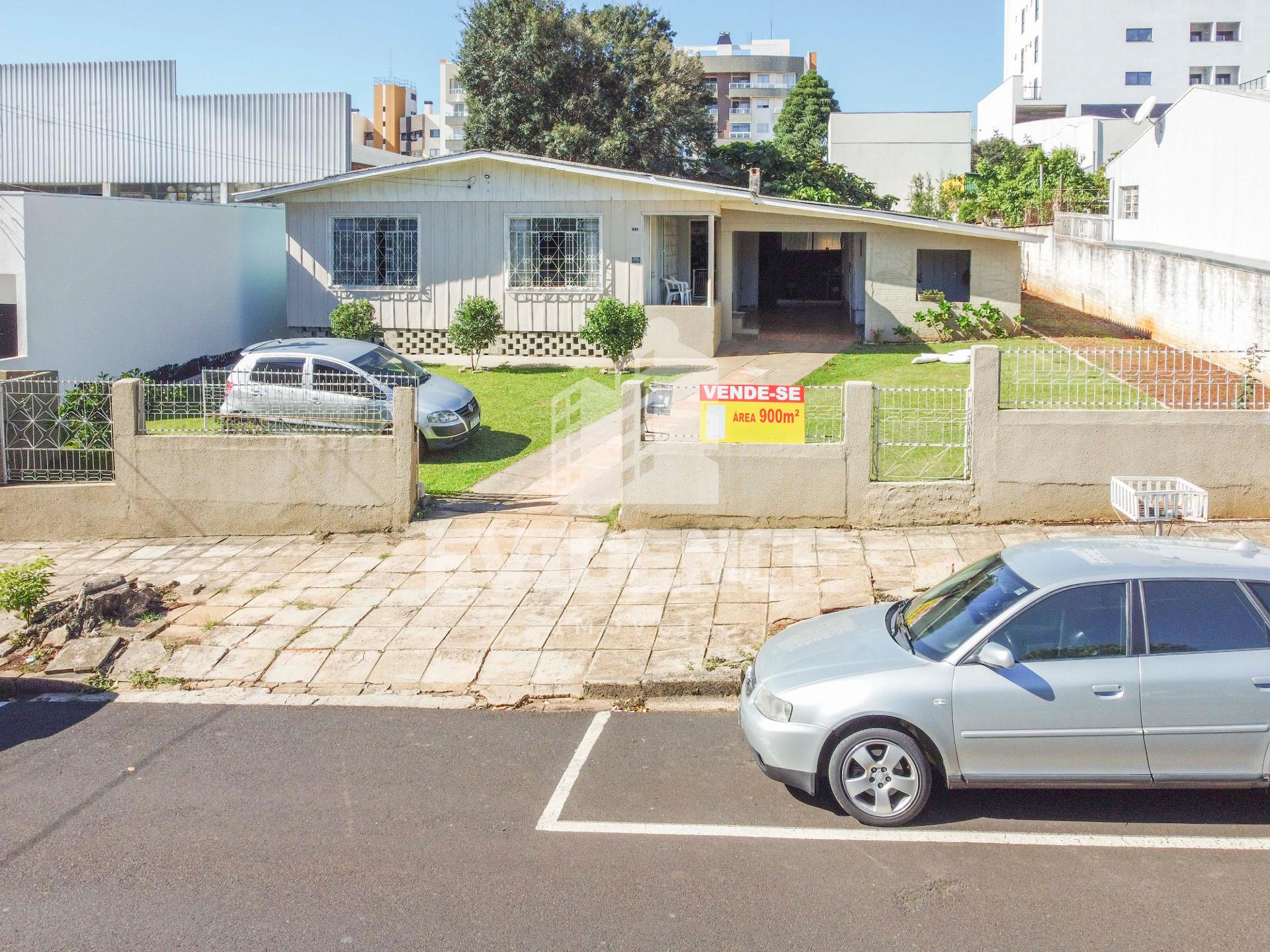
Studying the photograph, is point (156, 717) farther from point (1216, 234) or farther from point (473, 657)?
point (1216, 234)

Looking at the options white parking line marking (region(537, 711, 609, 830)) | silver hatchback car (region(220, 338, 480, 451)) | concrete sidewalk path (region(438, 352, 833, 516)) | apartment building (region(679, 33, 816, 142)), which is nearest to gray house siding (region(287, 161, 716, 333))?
concrete sidewalk path (region(438, 352, 833, 516))

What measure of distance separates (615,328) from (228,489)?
933 centimetres

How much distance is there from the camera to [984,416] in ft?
38.0

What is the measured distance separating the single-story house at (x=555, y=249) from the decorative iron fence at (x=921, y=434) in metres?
11.0

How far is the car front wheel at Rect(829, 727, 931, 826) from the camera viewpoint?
6.09m

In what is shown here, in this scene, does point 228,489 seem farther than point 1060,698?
Yes

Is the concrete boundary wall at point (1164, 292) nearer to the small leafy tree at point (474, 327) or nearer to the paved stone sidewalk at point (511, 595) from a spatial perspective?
the paved stone sidewalk at point (511, 595)

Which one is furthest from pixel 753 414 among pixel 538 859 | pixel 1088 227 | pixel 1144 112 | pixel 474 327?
pixel 1144 112

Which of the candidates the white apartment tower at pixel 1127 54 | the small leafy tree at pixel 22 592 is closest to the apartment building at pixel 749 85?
the white apartment tower at pixel 1127 54

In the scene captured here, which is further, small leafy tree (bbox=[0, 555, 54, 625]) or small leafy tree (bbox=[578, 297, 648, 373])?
small leafy tree (bbox=[578, 297, 648, 373])

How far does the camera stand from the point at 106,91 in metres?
32.9

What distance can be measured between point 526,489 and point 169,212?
40.7ft

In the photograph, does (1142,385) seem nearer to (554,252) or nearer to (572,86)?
(554,252)

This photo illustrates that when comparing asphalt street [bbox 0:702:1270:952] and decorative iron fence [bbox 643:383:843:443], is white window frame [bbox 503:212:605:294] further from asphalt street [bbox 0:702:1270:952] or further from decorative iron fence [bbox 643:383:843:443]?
asphalt street [bbox 0:702:1270:952]
